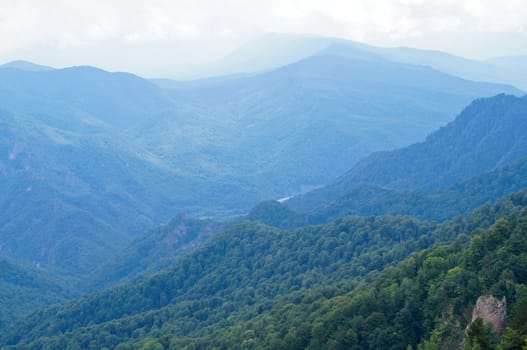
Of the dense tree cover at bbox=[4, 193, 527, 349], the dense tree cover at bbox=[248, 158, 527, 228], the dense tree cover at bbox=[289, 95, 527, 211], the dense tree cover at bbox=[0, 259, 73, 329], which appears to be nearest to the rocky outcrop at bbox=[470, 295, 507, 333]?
the dense tree cover at bbox=[4, 193, 527, 349]

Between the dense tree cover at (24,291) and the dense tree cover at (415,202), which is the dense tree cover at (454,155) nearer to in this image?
the dense tree cover at (415,202)

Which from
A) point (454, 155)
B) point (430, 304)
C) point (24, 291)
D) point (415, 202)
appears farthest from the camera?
point (454, 155)

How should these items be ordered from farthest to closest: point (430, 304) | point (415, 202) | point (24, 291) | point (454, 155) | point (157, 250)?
point (454, 155)
point (157, 250)
point (415, 202)
point (24, 291)
point (430, 304)

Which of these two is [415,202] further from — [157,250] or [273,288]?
[157,250]

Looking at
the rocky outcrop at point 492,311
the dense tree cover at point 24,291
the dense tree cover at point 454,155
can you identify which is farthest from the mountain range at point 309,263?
the dense tree cover at point 454,155

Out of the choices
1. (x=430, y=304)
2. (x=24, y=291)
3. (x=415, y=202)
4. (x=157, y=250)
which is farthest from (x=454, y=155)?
(x=430, y=304)

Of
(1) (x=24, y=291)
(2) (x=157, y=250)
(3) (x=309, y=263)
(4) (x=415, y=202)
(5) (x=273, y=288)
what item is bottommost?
(1) (x=24, y=291)
